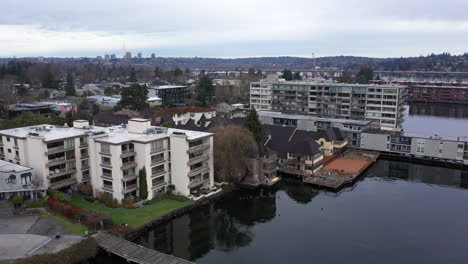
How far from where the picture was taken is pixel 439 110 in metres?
101

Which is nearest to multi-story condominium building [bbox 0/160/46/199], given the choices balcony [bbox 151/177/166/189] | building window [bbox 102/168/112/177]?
building window [bbox 102/168/112/177]

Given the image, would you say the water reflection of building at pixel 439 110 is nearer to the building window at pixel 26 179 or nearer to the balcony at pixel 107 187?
the balcony at pixel 107 187

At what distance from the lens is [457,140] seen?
48312 mm

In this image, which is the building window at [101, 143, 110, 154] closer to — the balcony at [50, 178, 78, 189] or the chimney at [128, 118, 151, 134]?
the chimney at [128, 118, 151, 134]

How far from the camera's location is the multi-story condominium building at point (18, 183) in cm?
3253

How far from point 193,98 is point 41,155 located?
194ft

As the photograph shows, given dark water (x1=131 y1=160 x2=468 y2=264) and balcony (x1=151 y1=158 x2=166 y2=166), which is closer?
dark water (x1=131 y1=160 x2=468 y2=264)

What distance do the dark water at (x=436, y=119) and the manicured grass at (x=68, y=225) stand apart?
5860 cm

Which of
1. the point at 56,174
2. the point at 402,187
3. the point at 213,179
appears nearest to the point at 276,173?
the point at 213,179

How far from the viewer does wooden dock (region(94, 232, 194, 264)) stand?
2400 cm

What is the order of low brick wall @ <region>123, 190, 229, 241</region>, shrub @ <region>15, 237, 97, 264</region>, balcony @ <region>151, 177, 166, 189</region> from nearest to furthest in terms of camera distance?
shrub @ <region>15, 237, 97, 264</region>
low brick wall @ <region>123, 190, 229, 241</region>
balcony @ <region>151, 177, 166, 189</region>

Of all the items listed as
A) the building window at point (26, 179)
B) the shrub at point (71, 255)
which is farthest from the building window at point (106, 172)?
the shrub at point (71, 255)

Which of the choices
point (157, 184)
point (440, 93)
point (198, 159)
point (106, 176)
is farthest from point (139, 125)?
point (440, 93)

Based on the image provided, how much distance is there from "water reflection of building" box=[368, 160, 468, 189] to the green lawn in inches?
1053
